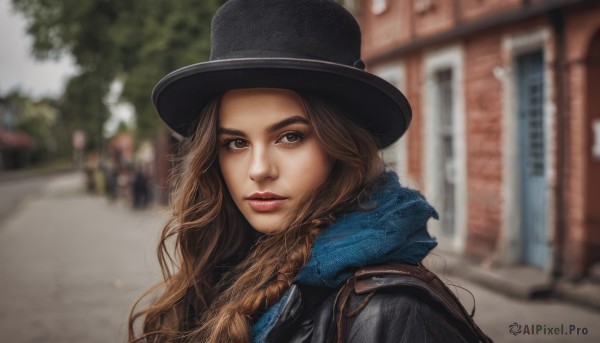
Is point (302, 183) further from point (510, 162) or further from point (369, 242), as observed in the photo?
point (510, 162)

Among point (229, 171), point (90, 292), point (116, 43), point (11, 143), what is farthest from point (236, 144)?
point (11, 143)

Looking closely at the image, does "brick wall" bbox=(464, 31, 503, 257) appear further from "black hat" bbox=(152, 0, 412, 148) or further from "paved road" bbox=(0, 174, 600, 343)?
"black hat" bbox=(152, 0, 412, 148)

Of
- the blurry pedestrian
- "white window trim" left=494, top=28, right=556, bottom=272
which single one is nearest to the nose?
"white window trim" left=494, top=28, right=556, bottom=272

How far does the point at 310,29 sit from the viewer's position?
60.7 inches

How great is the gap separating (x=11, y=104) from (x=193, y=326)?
7957 cm

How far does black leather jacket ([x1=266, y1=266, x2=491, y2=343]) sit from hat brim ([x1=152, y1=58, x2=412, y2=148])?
521mm

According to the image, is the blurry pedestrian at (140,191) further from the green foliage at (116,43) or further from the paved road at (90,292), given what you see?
the paved road at (90,292)

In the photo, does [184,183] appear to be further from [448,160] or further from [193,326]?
[448,160]

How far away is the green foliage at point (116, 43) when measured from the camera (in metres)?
11.7

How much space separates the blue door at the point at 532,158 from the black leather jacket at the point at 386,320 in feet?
24.3

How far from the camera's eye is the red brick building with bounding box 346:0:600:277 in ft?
23.5

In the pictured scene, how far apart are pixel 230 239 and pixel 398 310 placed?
32.8 inches

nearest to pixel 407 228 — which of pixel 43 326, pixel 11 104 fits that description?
pixel 43 326

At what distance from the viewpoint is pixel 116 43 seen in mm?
15758
